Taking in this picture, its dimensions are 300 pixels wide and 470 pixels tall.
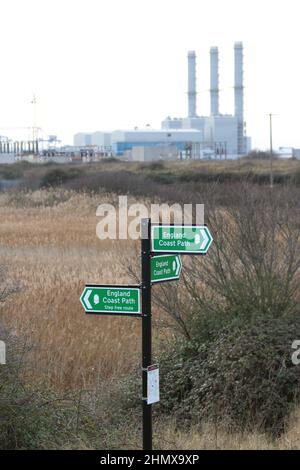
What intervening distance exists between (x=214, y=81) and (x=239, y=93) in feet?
12.5

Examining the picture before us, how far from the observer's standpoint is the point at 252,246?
10.7m

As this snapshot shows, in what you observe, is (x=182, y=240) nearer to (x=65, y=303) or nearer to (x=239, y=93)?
(x=65, y=303)

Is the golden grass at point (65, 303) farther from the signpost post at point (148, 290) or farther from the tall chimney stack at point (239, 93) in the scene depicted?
the tall chimney stack at point (239, 93)

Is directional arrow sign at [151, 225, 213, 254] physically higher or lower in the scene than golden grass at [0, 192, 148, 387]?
higher

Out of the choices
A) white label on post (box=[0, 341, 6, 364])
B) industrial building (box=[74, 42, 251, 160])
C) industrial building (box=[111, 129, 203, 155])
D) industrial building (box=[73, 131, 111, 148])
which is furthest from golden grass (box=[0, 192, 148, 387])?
industrial building (box=[73, 131, 111, 148])

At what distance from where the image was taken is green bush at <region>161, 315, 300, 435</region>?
907 cm

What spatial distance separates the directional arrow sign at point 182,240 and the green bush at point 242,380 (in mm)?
2882

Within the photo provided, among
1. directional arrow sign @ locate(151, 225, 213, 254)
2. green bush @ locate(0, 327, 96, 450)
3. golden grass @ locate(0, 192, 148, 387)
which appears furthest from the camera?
golden grass @ locate(0, 192, 148, 387)

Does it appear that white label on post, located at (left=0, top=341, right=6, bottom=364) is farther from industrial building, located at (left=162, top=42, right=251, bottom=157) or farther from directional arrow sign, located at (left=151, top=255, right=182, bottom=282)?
industrial building, located at (left=162, top=42, right=251, bottom=157)

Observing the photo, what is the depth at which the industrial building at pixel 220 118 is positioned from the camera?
11862cm

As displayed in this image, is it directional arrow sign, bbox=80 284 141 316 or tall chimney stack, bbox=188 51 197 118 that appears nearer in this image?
directional arrow sign, bbox=80 284 141 316

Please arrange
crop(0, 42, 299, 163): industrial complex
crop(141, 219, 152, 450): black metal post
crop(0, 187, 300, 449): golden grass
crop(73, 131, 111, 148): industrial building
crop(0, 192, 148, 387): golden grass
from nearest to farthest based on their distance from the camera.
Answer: crop(141, 219, 152, 450): black metal post, crop(0, 187, 300, 449): golden grass, crop(0, 192, 148, 387): golden grass, crop(0, 42, 299, 163): industrial complex, crop(73, 131, 111, 148): industrial building

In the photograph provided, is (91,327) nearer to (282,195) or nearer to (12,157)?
(282,195)

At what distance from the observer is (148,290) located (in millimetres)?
6273
